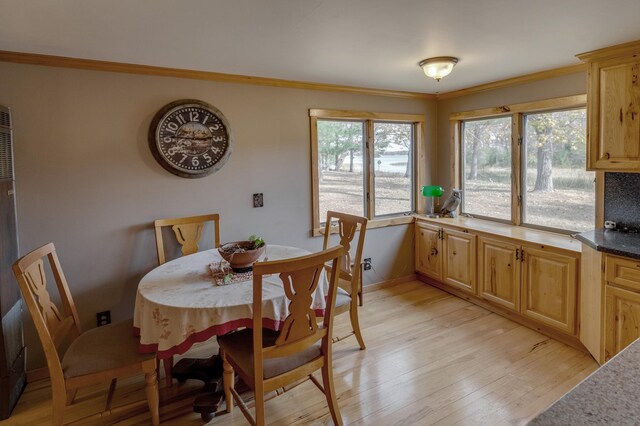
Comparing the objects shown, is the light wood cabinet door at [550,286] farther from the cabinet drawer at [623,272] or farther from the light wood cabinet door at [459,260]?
the light wood cabinet door at [459,260]

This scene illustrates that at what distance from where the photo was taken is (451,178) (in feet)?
14.2

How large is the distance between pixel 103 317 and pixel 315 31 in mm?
2594

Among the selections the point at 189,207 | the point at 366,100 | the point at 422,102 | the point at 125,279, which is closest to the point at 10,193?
the point at 125,279

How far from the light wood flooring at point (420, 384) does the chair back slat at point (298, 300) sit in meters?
0.63

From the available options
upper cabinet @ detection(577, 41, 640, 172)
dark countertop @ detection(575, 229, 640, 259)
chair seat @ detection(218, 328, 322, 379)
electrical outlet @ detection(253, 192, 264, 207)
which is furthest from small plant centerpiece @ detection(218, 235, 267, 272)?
upper cabinet @ detection(577, 41, 640, 172)

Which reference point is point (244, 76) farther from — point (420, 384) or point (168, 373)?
point (420, 384)

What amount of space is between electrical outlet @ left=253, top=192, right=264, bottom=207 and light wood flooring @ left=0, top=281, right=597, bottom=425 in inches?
51.6

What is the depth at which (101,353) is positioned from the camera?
1926 mm

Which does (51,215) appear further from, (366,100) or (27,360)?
(366,100)

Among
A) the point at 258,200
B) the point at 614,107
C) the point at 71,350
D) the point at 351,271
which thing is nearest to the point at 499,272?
the point at 351,271

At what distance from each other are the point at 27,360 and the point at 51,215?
1.05 m

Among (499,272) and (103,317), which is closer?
(103,317)

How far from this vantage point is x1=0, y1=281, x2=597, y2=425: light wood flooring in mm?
2156

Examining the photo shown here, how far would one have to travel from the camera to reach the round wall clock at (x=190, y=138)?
2898mm
